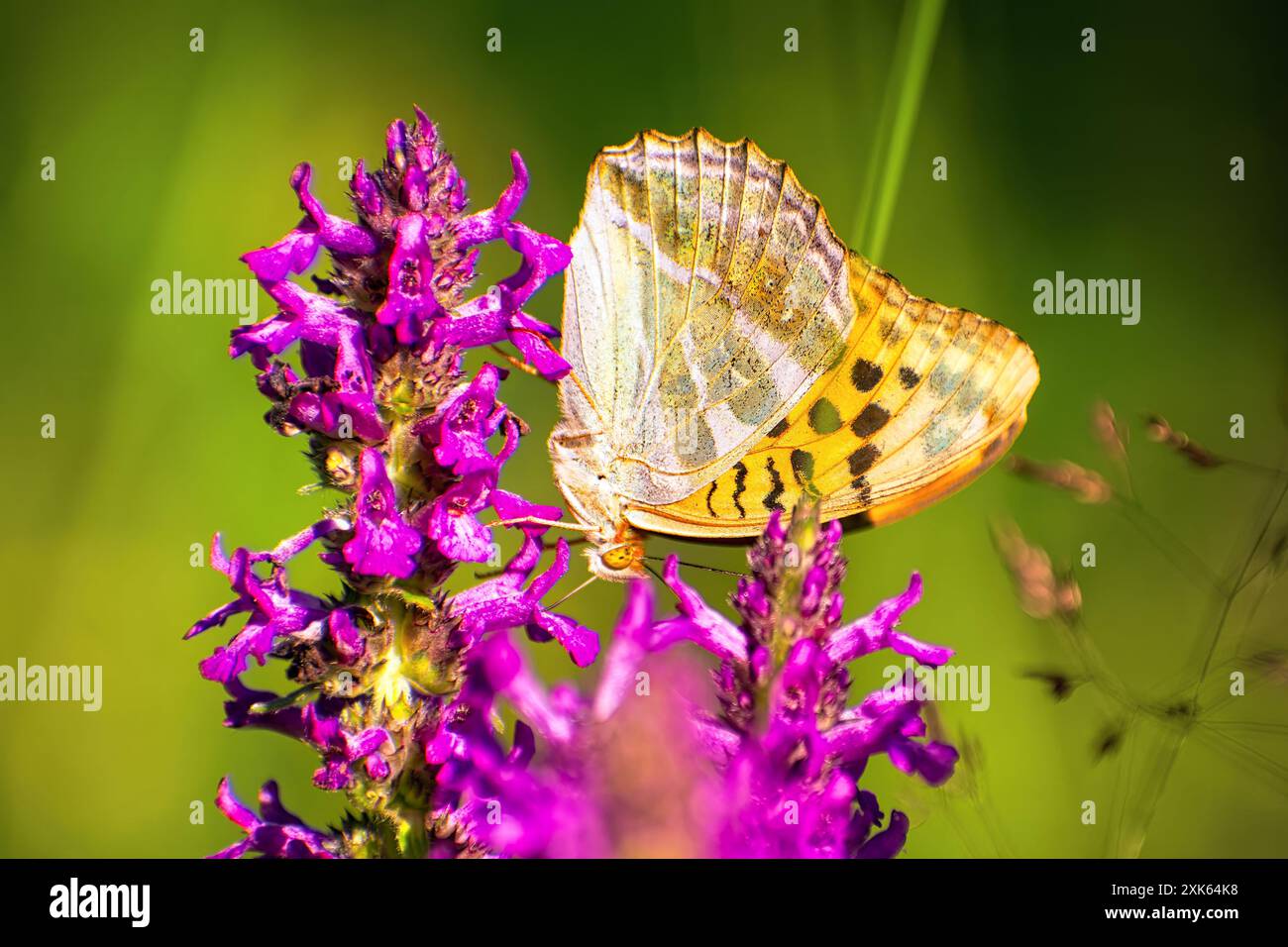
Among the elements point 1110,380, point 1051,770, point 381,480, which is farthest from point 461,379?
point 1110,380

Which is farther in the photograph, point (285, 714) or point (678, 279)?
point (678, 279)

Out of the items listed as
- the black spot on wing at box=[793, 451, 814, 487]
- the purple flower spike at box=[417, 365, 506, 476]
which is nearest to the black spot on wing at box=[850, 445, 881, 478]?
the black spot on wing at box=[793, 451, 814, 487]

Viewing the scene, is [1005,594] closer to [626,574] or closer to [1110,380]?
[1110,380]

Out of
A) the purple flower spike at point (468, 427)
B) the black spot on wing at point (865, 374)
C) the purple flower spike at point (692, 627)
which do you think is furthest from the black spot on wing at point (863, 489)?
the purple flower spike at point (468, 427)

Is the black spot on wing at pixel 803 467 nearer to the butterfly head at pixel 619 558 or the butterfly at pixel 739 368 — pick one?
the butterfly at pixel 739 368

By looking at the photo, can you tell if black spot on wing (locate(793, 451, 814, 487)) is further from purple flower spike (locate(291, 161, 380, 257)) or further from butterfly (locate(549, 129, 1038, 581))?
purple flower spike (locate(291, 161, 380, 257))

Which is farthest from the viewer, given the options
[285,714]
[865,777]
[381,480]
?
[865,777]
